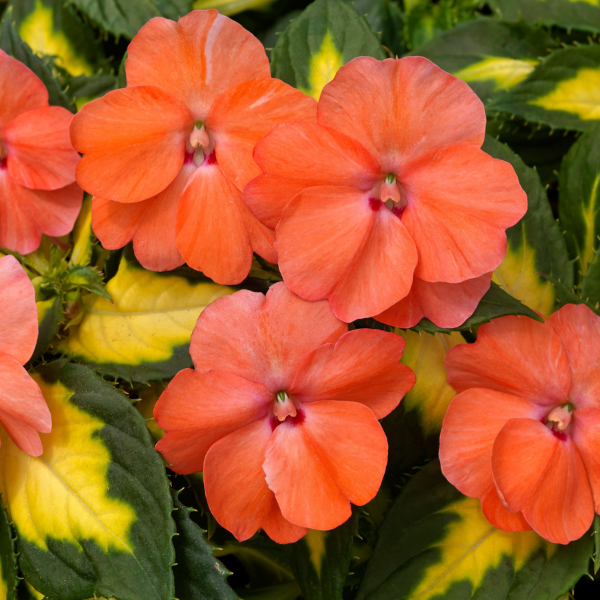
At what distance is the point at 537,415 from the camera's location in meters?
0.62

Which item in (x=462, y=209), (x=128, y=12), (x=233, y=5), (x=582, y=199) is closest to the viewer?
(x=462, y=209)

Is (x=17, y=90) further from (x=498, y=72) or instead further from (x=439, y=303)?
(x=498, y=72)

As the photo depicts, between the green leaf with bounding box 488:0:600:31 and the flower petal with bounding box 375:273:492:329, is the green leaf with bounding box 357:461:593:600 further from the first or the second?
the green leaf with bounding box 488:0:600:31

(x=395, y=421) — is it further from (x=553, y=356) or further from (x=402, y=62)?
(x=402, y=62)

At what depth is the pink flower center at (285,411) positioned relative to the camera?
0.55m

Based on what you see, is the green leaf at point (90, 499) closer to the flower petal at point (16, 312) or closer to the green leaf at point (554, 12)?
the flower petal at point (16, 312)

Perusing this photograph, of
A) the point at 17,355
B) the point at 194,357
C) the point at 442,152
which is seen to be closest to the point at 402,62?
the point at 442,152

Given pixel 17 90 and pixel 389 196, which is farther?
pixel 17 90

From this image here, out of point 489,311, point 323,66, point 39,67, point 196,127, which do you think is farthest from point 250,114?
point 39,67

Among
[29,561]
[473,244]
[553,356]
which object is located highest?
[473,244]

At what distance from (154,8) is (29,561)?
2.57ft

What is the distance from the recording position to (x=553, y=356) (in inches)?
23.5

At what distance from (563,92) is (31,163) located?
28.8 inches

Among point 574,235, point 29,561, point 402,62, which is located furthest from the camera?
point 574,235
